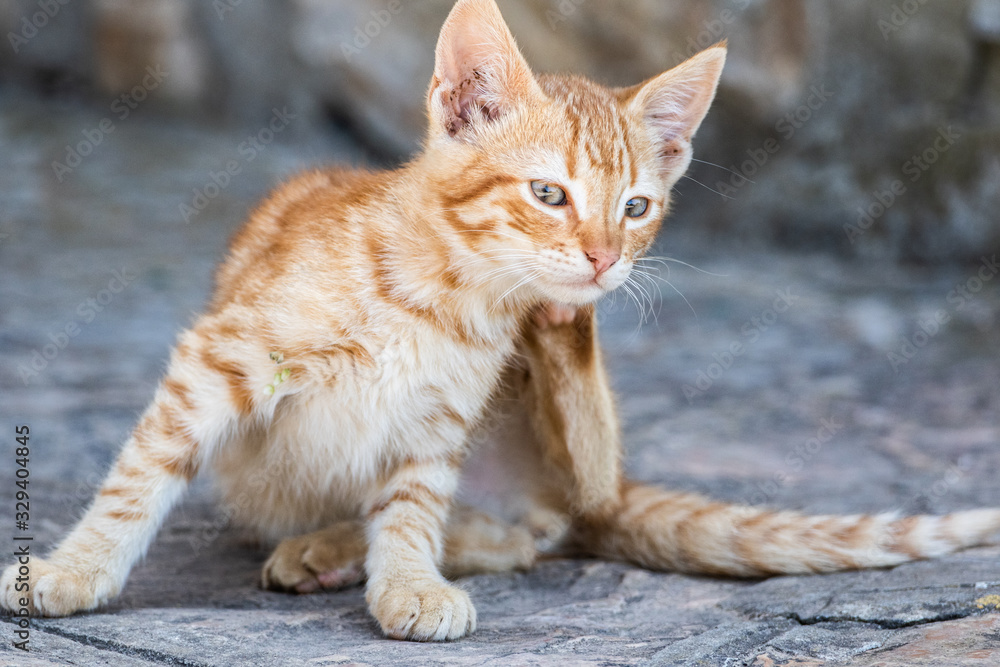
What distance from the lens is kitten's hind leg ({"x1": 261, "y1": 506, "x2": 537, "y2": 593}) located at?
8.14 feet

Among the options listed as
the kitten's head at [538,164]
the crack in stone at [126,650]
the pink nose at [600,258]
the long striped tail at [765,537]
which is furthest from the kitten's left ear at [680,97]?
the crack in stone at [126,650]

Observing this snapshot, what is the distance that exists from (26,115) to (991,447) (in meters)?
6.05

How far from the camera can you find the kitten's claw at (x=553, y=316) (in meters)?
2.59

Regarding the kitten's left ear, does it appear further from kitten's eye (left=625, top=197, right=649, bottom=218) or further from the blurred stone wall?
the blurred stone wall

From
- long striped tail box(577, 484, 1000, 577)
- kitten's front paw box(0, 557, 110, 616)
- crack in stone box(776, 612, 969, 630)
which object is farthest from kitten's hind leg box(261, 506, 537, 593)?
crack in stone box(776, 612, 969, 630)

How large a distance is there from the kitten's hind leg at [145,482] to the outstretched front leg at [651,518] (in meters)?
0.83

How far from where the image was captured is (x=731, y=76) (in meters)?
5.49

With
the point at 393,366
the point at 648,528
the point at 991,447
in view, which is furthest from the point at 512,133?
the point at 991,447

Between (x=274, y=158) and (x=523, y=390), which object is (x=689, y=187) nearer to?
(x=274, y=158)

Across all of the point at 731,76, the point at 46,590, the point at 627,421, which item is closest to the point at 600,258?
the point at 46,590

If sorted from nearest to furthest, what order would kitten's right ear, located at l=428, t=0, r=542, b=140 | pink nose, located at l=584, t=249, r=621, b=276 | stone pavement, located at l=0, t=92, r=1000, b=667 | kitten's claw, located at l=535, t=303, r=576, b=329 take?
1. stone pavement, located at l=0, t=92, r=1000, b=667
2. pink nose, located at l=584, t=249, r=621, b=276
3. kitten's right ear, located at l=428, t=0, r=542, b=140
4. kitten's claw, located at l=535, t=303, r=576, b=329

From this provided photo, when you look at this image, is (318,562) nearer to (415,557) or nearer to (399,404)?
(415,557)

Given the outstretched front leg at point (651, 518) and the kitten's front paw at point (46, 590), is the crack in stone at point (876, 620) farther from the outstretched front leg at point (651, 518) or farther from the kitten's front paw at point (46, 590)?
the kitten's front paw at point (46, 590)

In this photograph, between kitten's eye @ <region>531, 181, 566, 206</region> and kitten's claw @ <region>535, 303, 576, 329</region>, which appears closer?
kitten's eye @ <region>531, 181, 566, 206</region>
